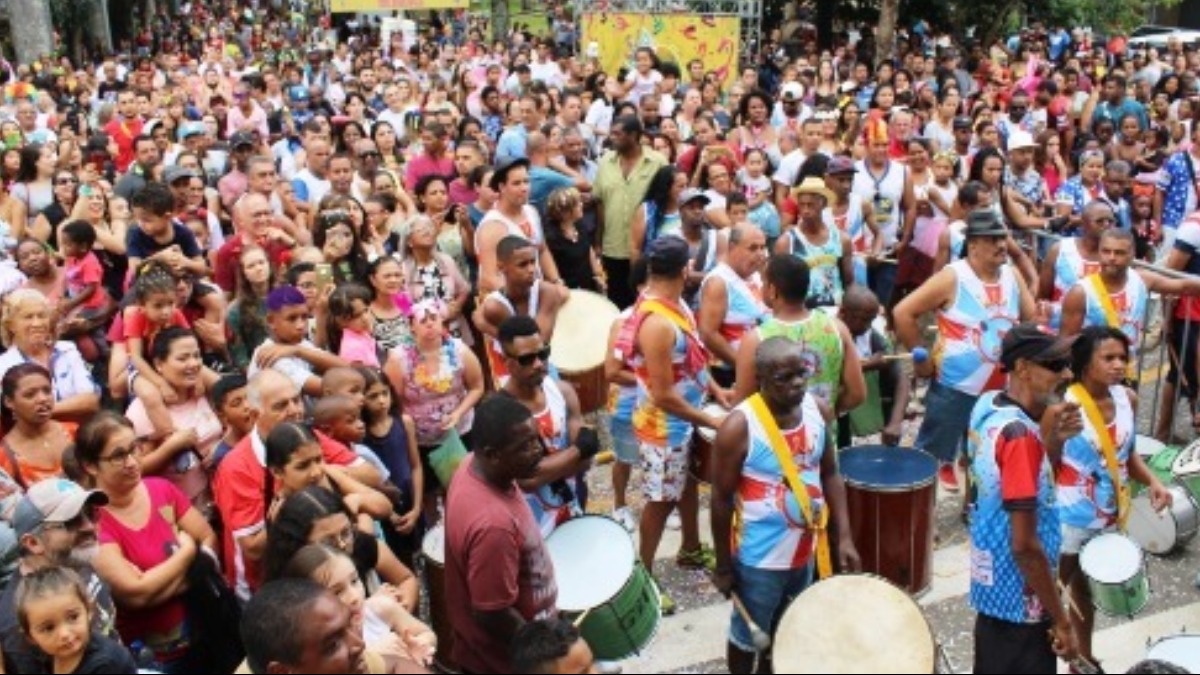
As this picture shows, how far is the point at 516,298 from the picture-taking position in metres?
7.51

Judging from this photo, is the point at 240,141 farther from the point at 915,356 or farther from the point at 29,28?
the point at 29,28

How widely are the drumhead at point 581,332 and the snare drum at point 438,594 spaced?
6.53 ft

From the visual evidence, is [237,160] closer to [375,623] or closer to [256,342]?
[256,342]

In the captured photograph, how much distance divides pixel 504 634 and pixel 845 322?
136 inches

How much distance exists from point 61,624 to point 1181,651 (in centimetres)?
373

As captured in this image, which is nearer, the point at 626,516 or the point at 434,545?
the point at 434,545

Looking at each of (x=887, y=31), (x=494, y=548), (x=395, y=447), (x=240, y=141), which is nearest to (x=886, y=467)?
(x=395, y=447)

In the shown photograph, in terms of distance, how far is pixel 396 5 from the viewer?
21.8 metres

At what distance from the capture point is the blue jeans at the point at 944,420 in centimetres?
725

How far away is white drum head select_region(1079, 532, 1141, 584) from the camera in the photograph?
18.4 ft

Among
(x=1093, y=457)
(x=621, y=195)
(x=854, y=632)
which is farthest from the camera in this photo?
(x=621, y=195)

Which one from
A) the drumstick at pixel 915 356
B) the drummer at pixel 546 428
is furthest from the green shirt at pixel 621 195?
the drummer at pixel 546 428

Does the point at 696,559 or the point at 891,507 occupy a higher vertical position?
the point at 891,507

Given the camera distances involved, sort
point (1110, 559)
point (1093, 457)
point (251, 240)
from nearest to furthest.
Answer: point (1093, 457) < point (1110, 559) < point (251, 240)
